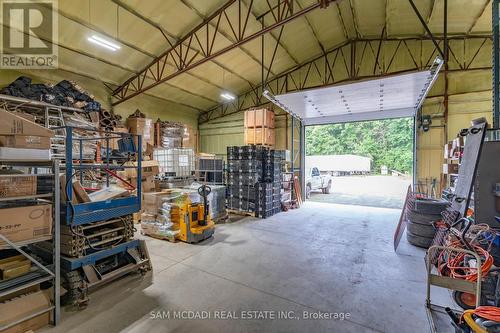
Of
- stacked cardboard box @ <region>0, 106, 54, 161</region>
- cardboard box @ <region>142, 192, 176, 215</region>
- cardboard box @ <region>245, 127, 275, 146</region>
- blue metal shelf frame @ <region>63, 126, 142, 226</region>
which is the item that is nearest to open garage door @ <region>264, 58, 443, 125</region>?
cardboard box @ <region>245, 127, 275, 146</region>

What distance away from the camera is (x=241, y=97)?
13.1 metres

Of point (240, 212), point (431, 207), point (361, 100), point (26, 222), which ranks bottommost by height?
point (240, 212)

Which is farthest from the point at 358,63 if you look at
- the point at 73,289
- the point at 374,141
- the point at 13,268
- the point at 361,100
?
the point at 374,141

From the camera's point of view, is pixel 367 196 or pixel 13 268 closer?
pixel 13 268

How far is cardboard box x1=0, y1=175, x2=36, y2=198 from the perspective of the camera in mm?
2287

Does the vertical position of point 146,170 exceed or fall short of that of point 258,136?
it falls short

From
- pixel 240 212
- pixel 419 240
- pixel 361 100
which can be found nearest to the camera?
pixel 419 240

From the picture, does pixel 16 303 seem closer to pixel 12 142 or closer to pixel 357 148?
pixel 12 142

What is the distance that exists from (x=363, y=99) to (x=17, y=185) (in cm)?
Result: 843

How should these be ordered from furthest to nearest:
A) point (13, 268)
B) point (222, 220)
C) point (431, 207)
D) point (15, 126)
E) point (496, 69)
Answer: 1. point (222, 220)
2. point (431, 207)
3. point (496, 69)
4. point (13, 268)
5. point (15, 126)

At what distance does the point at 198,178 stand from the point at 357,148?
81.8 ft

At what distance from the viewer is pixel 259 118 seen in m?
11.0

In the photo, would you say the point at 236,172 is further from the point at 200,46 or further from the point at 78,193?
the point at 78,193

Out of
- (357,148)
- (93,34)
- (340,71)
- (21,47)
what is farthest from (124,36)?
(357,148)
